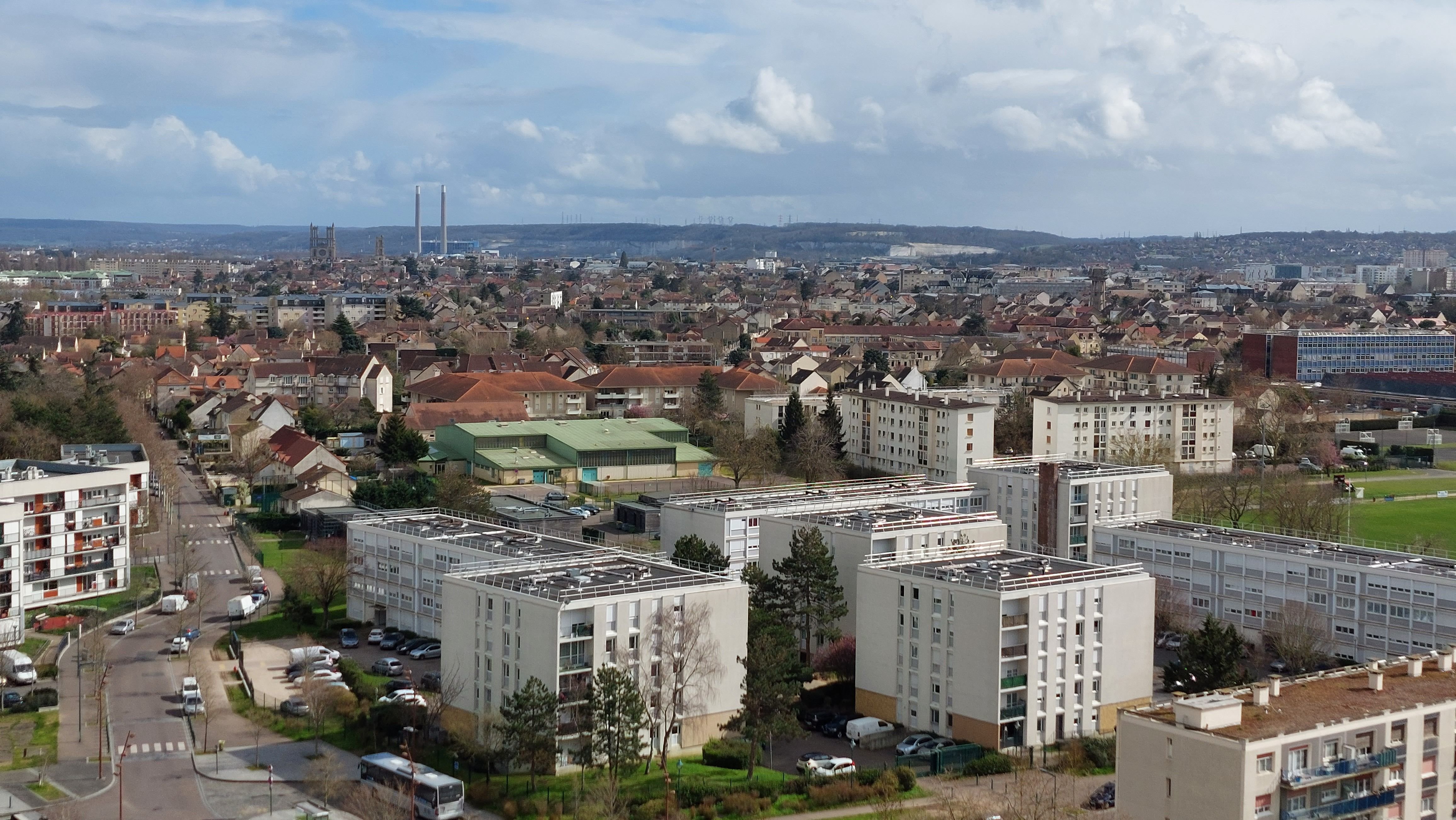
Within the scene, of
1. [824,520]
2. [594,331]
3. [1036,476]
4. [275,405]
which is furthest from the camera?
[594,331]

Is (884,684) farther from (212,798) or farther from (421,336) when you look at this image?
(421,336)

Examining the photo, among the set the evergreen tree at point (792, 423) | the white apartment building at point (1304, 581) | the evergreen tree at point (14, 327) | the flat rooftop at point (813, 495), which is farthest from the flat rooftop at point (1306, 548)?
the evergreen tree at point (14, 327)

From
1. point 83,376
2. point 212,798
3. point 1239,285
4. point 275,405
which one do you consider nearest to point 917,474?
point 275,405

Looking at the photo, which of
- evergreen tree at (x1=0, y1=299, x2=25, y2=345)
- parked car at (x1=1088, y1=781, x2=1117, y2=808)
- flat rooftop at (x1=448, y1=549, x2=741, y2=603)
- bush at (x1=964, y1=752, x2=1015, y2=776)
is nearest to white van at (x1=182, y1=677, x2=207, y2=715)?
flat rooftop at (x1=448, y1=549, x2=741, y2=603)

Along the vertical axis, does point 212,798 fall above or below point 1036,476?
below

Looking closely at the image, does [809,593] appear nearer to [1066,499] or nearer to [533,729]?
[533,729]
